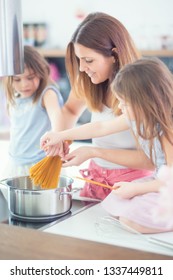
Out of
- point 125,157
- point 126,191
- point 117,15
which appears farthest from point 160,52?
point 126,191

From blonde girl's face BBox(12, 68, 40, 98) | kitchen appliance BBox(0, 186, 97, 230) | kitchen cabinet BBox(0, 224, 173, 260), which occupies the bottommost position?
kitchen appliance BBox(0, 186, 97, 230)

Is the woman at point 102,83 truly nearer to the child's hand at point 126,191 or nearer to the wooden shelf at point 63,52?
the child's hand at point 126,191

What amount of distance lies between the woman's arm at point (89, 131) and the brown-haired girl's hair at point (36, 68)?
20.8 inches

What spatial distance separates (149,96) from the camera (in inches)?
48.3

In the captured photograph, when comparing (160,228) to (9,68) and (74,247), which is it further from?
(9,68)

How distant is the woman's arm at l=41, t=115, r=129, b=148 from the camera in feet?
4.55

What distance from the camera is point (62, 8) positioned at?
3617mm

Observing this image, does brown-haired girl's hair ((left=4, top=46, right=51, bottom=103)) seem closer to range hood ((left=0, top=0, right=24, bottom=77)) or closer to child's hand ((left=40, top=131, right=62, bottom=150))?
range hood ((left=0, top=0, right=24, bottom=77))

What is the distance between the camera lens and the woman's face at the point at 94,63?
140 cm

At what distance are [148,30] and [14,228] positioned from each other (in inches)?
97.3

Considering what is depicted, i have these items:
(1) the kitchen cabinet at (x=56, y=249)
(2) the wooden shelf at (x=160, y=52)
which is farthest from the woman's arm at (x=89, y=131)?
(2) the wooden shelf at (x=160, y=52)

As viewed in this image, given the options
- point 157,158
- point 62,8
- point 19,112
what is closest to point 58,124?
point 19,112

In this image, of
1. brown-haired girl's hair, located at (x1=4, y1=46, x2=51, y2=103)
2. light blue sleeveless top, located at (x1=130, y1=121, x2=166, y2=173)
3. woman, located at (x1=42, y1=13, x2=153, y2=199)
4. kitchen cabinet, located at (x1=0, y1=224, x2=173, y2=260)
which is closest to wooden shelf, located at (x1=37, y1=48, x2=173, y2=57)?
brown-haired girl's hair, located at (x1=4, y1=46, x2=51, y2=103)

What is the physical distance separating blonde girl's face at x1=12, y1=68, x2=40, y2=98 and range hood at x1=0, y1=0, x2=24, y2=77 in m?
0.43
